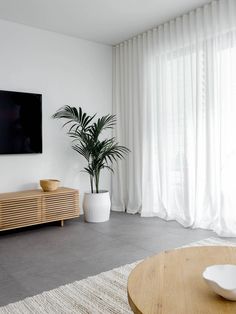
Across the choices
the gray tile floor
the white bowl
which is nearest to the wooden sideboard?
the gray tile floor

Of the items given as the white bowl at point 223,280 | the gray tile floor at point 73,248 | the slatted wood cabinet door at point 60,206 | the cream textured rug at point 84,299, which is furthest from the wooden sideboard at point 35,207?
the white bowl at point 223,280

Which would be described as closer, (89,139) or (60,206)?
(60,206)

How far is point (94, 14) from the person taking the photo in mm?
3834

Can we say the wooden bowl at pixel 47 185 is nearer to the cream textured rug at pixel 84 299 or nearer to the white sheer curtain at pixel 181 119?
the white sheer curtain at pixel 181 119

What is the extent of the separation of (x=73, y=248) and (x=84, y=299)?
3.64 feet

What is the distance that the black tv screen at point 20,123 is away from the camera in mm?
3898

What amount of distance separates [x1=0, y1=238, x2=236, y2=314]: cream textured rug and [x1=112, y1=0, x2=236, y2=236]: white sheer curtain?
1.80 meters

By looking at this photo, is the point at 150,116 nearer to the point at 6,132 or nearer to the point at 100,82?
the point at 100,82

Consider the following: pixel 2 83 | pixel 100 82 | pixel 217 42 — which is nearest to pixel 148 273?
pixel 217 42

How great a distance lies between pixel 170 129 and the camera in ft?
13.7

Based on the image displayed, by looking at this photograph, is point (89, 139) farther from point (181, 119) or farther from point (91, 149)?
point (181, 119)

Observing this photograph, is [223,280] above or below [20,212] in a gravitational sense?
above

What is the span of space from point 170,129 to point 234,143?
980 mm

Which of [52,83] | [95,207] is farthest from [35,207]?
[52,83]
